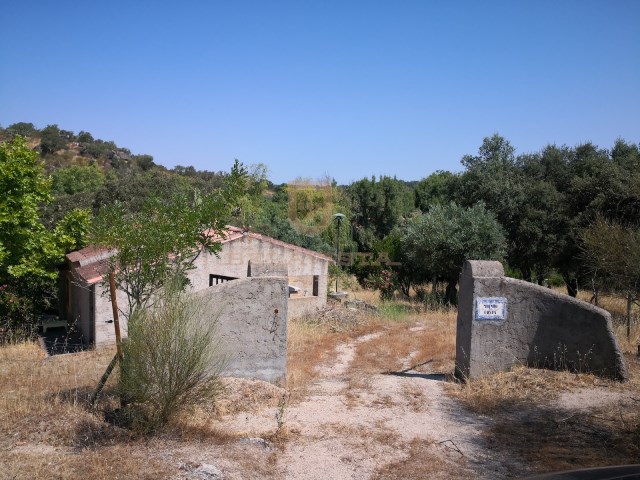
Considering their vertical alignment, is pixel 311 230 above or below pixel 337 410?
above

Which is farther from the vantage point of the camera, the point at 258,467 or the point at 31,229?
the point at 31,229

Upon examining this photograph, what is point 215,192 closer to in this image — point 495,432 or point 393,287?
point 495,432

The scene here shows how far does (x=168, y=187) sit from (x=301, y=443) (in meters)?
31.9

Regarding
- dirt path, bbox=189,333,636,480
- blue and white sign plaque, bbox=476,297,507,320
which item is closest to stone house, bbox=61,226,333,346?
dirt path, bbox=189,333,636,480

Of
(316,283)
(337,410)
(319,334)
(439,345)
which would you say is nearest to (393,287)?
(316,283)

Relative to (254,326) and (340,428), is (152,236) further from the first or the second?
(340,428)

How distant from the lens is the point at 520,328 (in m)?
9.00

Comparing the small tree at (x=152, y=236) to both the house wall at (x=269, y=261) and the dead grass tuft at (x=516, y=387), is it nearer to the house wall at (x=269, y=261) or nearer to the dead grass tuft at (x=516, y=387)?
the dead grass tuft at (x=516, y=387)

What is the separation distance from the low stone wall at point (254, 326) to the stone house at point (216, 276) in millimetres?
3465

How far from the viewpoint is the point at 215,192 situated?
7.53 meters

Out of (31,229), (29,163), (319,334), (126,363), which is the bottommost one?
(319,334)

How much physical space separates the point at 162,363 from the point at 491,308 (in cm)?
545

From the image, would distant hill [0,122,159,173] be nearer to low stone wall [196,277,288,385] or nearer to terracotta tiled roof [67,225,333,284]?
terracotta tiled roof [67,225,333,284]

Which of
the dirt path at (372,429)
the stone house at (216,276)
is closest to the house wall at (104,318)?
the stone house at (216,276)
